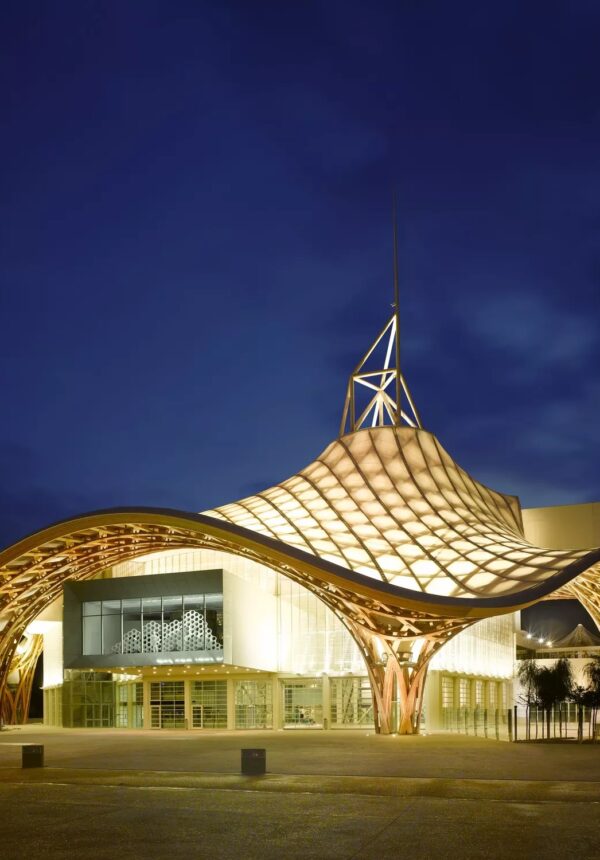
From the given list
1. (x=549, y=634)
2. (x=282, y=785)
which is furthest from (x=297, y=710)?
(x=549, y=634)

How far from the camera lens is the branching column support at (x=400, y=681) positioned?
34.5 m

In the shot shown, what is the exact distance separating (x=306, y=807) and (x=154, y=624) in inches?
1310

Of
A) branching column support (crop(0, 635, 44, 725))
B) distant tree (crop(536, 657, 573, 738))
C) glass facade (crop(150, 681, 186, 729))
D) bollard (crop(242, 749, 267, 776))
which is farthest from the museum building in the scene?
bollard (crop(242, 749, 267, 776))

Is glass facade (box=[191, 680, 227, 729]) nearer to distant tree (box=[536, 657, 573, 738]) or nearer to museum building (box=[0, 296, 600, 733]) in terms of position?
museum building (box=[0, 296, 600, 733])

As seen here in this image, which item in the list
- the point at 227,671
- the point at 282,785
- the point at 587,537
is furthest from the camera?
the point at 587,537

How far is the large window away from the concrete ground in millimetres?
21281

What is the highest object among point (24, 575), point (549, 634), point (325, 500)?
point (325, 500)

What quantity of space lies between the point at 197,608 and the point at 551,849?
35.2 meters

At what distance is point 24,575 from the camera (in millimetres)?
43500

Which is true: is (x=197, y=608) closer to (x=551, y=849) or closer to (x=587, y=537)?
(x=587, y=537)

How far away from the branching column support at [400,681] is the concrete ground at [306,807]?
11974mm

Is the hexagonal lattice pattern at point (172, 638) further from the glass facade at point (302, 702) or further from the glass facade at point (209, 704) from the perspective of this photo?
the glass facade at point (302, 702)

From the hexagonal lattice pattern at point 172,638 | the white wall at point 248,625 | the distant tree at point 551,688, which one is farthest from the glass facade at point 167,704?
the distant tree at point 551,688

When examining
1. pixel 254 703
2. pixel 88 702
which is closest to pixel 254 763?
pixel 254 703
